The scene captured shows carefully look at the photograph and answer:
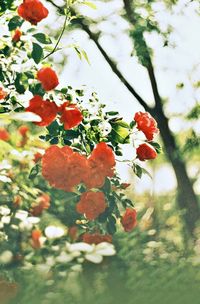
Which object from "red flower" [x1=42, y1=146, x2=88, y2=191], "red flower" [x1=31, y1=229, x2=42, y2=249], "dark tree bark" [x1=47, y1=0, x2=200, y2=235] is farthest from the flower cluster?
"dark tree bark" [x1=47, y1=0, x2=200, y2=235]

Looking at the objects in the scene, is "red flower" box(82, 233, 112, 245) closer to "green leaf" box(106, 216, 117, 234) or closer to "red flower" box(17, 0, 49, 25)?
"green leaf" box(106, 216, 117, 234)

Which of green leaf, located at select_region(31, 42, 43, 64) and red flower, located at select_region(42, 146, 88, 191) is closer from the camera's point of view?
red flower, located at select_region(42, 146, 88, 191)

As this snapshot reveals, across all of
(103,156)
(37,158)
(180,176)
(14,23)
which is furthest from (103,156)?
(180,176)

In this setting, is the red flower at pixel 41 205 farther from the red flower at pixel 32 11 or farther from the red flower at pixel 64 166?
the red flower at pixel 32 11

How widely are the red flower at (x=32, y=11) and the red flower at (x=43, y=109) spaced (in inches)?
14.1

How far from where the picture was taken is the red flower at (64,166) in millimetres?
2078

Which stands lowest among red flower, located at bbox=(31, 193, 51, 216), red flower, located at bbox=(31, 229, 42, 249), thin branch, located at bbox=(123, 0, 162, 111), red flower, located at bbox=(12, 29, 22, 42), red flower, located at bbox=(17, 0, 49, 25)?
red flower, located at bbox=(31, 229, 42, 249)

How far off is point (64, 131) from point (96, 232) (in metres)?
0.50

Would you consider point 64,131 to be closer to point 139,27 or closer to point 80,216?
point 80,216

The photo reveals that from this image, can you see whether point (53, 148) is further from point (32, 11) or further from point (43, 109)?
point (32, 11)

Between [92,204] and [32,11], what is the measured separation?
2.79 ft

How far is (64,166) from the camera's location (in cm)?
212

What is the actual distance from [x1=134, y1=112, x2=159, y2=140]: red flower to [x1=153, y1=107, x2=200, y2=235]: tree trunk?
534cm

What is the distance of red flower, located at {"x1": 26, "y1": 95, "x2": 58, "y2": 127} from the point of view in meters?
2.02
